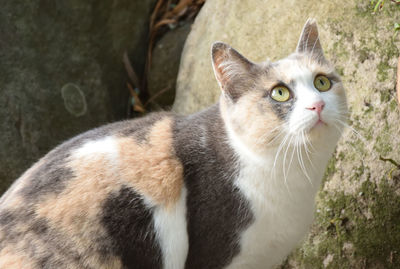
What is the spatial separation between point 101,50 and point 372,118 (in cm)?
237

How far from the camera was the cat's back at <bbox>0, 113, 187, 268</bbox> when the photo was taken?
100 inches

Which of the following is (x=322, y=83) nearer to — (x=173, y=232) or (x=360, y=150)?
(x=360, y=150)

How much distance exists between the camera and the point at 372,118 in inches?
128

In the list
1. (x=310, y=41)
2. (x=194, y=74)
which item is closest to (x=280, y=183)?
(x=310, y=41)

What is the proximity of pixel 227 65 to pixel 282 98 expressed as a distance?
1.06 ft

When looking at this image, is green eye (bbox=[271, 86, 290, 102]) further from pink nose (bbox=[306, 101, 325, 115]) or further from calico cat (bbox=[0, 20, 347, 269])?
pink nose (bbox=[306, 101, 325, 115])

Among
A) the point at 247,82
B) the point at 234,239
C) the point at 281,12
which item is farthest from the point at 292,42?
the point at 234,239

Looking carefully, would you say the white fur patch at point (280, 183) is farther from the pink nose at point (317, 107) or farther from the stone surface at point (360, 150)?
the stone surface at point (360, 150)

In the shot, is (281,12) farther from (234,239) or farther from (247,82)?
(234,239)

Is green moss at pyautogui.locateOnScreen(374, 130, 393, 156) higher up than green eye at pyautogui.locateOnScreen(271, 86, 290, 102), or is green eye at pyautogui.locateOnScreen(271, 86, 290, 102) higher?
green eye at pyautogui.locateOnScreen(271, 86, 290, 102)

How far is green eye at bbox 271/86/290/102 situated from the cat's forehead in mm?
40

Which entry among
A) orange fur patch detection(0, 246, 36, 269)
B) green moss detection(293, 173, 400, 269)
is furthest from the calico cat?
green moss detection(293, 173, 400, 269)

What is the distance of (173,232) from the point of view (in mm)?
2670

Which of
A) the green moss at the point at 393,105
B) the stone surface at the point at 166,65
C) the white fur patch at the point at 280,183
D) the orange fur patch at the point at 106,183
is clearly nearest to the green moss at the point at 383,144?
the green moss at the point at 393,105
